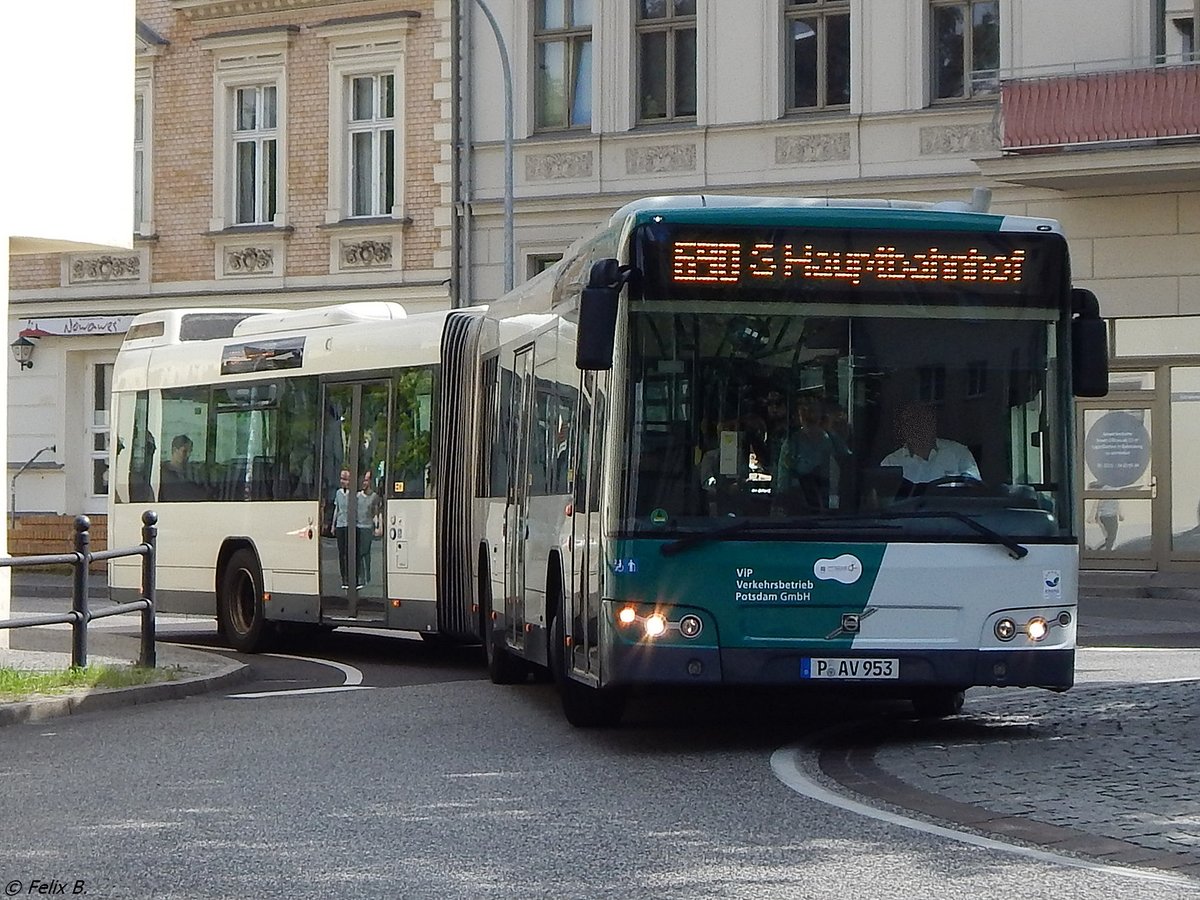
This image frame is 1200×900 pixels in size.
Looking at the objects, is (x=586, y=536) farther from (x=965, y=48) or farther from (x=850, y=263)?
(x=965, y=48)

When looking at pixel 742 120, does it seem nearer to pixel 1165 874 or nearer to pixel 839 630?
pixel 839 630

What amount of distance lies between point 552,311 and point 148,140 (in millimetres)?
23153

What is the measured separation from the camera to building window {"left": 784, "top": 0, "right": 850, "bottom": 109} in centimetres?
2988

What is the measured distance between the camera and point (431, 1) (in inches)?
1281

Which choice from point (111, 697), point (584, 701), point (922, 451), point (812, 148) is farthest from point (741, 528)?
point (812, 148)

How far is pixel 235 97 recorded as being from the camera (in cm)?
3453

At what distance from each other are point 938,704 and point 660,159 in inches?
732

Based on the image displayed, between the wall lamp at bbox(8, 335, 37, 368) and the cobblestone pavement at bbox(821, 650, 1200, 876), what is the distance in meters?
24.2

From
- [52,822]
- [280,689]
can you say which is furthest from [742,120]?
[52,822]

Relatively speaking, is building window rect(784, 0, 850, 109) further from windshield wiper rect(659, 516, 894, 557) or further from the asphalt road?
windshield wiper rect(659, 516, 894, 557)

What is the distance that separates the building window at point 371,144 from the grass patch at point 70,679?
61.5ft

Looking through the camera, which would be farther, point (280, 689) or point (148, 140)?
point (148, 140)

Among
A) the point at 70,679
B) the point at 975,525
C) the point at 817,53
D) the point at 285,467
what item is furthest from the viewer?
the point at 817,53

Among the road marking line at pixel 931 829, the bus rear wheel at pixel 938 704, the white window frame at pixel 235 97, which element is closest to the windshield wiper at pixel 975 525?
the road marking line at pixel 931 829
